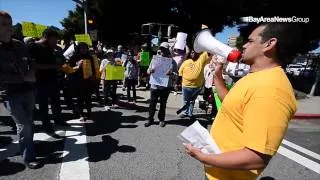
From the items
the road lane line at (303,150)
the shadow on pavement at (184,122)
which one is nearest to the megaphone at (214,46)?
the road lane line at (303,150)

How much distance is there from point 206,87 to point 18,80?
527cm

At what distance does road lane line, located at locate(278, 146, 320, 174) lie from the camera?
18.5 feet

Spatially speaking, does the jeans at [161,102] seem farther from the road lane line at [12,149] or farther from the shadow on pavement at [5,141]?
the shadow on pavement at [5,141]

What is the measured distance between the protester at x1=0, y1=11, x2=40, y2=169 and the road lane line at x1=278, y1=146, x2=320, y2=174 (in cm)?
408

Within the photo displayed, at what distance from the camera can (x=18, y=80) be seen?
4586mm

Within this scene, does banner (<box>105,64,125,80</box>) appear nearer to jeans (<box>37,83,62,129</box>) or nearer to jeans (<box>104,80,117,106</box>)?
jeans (<box>104,80,117,106</box>)

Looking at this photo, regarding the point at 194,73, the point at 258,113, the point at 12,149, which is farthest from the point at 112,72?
the point at 258,113

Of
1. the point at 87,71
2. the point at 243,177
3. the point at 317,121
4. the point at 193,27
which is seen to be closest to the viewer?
the point at 243,177

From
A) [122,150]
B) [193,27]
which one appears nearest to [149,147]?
[122,150]

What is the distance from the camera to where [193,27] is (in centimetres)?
2767

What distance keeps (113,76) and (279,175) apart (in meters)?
5.82

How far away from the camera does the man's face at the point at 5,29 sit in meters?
4.33

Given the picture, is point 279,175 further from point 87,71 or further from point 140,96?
point 140,96

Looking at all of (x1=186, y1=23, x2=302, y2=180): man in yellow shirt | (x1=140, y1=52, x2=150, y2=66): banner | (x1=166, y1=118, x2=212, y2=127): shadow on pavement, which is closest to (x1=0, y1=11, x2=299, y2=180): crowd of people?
(x1=186, y1=23, x2=302, y2=180): man in yellow shirt
